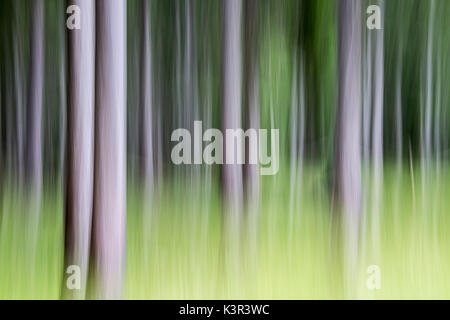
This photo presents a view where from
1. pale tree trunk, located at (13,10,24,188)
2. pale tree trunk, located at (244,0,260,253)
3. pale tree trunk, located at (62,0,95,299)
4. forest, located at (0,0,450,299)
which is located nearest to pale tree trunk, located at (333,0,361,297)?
forest, located at (0,0,450,299)

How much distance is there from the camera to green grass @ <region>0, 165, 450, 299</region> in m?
0.77

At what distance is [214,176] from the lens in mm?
782

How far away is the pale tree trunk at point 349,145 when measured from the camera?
0.78 m

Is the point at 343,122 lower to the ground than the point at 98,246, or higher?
Result: higher

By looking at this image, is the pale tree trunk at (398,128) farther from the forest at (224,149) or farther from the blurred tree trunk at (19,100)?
the blurred tree trunk at (19,100)

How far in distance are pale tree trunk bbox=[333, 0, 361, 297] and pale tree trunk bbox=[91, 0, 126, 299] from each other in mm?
392

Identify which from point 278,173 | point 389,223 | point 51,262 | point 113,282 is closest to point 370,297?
point 389,223

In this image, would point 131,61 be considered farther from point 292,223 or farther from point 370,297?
point 370,297

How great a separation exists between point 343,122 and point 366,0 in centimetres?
22

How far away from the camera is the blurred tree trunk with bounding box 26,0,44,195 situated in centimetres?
77

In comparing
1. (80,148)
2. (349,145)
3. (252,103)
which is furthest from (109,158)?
(349,145)

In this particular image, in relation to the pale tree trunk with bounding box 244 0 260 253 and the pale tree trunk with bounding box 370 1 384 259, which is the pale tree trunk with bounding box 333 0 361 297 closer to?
the pale tree trunk with bounding box 370 1 384 259

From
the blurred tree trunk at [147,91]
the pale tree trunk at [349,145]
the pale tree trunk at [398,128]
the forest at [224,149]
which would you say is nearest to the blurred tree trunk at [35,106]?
the forest at [224,149]

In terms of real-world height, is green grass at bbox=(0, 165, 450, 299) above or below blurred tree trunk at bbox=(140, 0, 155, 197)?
below
